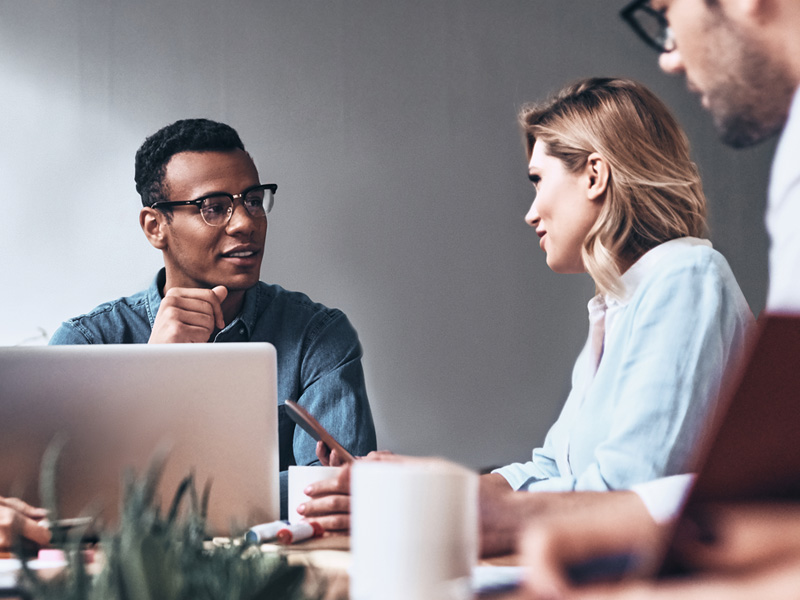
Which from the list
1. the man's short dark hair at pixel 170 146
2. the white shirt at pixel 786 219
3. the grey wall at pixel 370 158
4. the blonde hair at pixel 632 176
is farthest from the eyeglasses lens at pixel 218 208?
the white shirt at pixel 786 219

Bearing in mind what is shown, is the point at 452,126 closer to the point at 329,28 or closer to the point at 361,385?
the point at 329,28

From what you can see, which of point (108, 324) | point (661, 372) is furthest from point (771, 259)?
point (108, 324)

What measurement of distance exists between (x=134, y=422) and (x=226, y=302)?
3.40 ft

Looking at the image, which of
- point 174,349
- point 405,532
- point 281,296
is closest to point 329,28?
point 281,296

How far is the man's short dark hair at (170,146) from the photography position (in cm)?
215

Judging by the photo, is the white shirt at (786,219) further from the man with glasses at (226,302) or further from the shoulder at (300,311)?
the shoulder at (300,311)

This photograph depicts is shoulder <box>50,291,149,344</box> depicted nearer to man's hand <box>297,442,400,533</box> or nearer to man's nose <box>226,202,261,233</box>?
man's nose <box>226,202,261,233</box>

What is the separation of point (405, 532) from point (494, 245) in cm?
226

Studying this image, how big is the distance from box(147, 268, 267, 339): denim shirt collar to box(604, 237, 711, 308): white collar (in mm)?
937

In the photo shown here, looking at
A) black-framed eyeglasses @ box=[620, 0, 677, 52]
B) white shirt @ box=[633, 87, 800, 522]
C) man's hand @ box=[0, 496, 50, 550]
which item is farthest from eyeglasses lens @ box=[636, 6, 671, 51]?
man's hand @ box=[0, 496, 50, 550]

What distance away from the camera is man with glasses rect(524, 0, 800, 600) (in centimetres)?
38

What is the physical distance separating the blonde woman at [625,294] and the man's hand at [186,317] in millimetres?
716

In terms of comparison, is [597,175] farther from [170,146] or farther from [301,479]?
[170,146]

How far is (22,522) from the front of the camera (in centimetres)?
96
